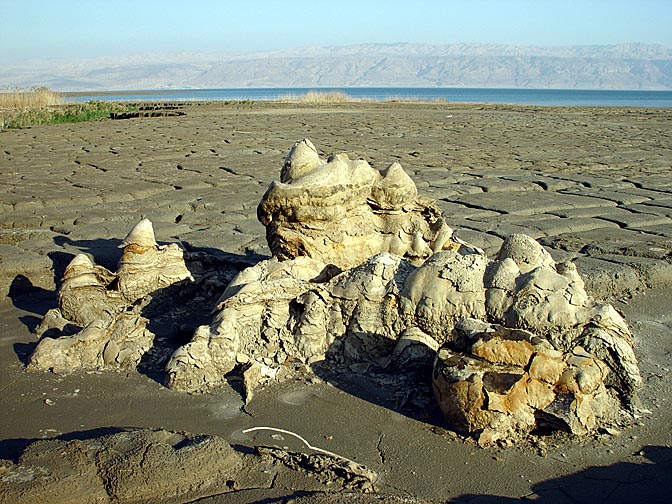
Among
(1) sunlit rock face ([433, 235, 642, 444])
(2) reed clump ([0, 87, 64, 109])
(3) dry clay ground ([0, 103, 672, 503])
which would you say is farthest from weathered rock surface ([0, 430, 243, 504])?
(2) reed clump ([0, 87, 64, 109])

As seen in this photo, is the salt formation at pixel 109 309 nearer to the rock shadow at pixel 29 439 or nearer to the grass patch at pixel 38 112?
the rock shadow at pixel 29 439

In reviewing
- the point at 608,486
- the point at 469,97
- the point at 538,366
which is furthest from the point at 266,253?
the point at 469,97

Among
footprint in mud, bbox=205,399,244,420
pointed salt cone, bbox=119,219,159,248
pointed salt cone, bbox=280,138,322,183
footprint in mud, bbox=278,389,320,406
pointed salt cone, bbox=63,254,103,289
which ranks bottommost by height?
footprint in mud, bbox=278,389,320,406

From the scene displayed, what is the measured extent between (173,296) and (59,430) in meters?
1.46

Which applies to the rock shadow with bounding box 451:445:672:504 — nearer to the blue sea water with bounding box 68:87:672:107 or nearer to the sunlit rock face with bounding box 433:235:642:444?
the sunlit rock face with bounding box 433:235:642:444

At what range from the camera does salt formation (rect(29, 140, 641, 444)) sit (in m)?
2.95

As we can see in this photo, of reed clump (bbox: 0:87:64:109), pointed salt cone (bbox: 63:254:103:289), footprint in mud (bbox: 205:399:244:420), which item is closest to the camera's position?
footprint in mud (bbox: 205:399:244:420)

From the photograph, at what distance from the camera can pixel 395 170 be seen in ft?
14.5

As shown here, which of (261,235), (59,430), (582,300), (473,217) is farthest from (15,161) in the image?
(582,300)

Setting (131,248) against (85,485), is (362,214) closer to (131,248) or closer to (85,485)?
(131,248)

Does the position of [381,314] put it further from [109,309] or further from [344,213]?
[109,309]

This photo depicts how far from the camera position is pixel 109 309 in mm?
4230

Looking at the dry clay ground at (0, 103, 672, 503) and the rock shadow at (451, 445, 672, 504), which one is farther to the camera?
the dry clay ground at (0, 103, 672, 503)

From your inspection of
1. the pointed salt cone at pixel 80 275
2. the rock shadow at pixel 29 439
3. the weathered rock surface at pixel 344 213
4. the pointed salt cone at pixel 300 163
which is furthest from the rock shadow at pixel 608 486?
the pointed salt cone at pixel 80 275
